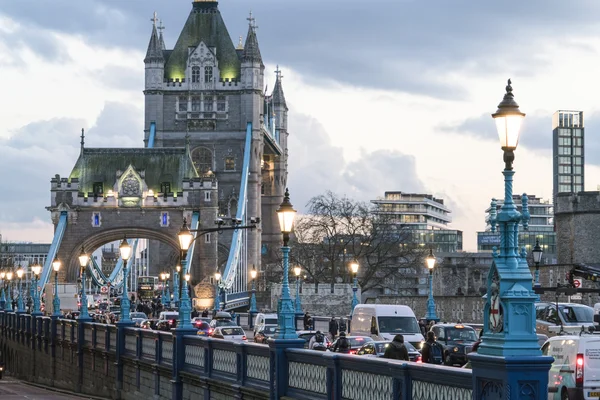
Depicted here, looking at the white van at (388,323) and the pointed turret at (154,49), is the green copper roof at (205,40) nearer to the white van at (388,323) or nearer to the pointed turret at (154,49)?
the pointed turret at (154,49)

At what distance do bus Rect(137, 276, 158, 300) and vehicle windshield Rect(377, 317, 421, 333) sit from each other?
74327mm

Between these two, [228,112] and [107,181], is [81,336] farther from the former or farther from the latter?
[228,112]

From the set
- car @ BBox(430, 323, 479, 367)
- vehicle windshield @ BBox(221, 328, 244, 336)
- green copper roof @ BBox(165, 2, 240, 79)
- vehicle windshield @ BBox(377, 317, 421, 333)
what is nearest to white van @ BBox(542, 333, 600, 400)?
car @ BBox(430, 323, 479, 367)

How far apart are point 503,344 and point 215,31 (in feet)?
438

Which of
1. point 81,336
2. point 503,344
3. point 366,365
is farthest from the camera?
point 81,336

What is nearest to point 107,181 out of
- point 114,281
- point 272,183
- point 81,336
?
point 114,281

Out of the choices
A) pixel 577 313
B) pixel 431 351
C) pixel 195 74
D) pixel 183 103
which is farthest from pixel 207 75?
pixel 431 351

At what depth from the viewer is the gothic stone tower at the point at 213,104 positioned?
139 m

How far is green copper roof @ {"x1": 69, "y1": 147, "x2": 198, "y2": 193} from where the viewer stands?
120 metres

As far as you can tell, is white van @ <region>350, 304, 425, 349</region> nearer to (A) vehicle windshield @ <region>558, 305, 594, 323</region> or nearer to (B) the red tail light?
(A) vehicle windshield @ <region>558, 305, 594, 323</region>

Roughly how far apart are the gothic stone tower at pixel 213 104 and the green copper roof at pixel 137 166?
15.0 m

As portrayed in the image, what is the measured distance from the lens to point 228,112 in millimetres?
140125

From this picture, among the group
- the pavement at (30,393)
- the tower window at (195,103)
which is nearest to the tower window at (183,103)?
the tower window at (195,103)

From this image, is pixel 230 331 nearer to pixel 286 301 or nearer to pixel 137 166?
pixel 286 301
